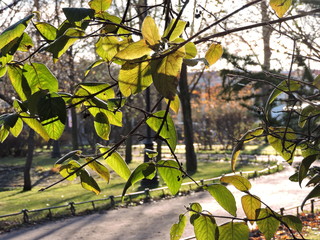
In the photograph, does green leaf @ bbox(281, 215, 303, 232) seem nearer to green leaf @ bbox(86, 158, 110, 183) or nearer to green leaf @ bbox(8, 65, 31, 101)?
green leaf @ bbox(86, 158, 110, 183)

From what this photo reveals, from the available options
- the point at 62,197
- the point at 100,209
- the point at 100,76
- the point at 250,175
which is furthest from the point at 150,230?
the point at 100,76

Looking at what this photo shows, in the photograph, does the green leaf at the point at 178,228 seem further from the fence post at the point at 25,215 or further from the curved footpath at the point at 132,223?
the fence post at the point at 25,215

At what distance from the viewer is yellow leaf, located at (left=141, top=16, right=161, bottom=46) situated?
0.68m

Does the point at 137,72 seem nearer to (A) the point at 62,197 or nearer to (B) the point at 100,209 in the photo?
(B) the point at 100,209

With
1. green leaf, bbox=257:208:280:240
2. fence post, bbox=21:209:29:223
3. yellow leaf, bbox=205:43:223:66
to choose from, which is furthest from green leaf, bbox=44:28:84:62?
fence post, bbox=21:209:29:223

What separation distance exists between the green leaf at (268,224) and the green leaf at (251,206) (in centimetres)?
4

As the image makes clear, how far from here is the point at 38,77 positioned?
0.89 meters

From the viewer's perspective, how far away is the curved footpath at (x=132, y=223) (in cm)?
1041

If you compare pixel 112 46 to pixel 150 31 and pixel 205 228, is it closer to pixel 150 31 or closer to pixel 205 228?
pixel 150 31

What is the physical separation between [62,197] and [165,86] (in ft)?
51.0

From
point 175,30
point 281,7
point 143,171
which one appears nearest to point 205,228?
point 143,171

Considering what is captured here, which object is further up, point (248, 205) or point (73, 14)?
point (73, 14)

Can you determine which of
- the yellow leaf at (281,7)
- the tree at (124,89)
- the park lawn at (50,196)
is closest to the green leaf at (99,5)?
the tree at (124,89)

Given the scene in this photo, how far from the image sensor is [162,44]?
28.3 inches
